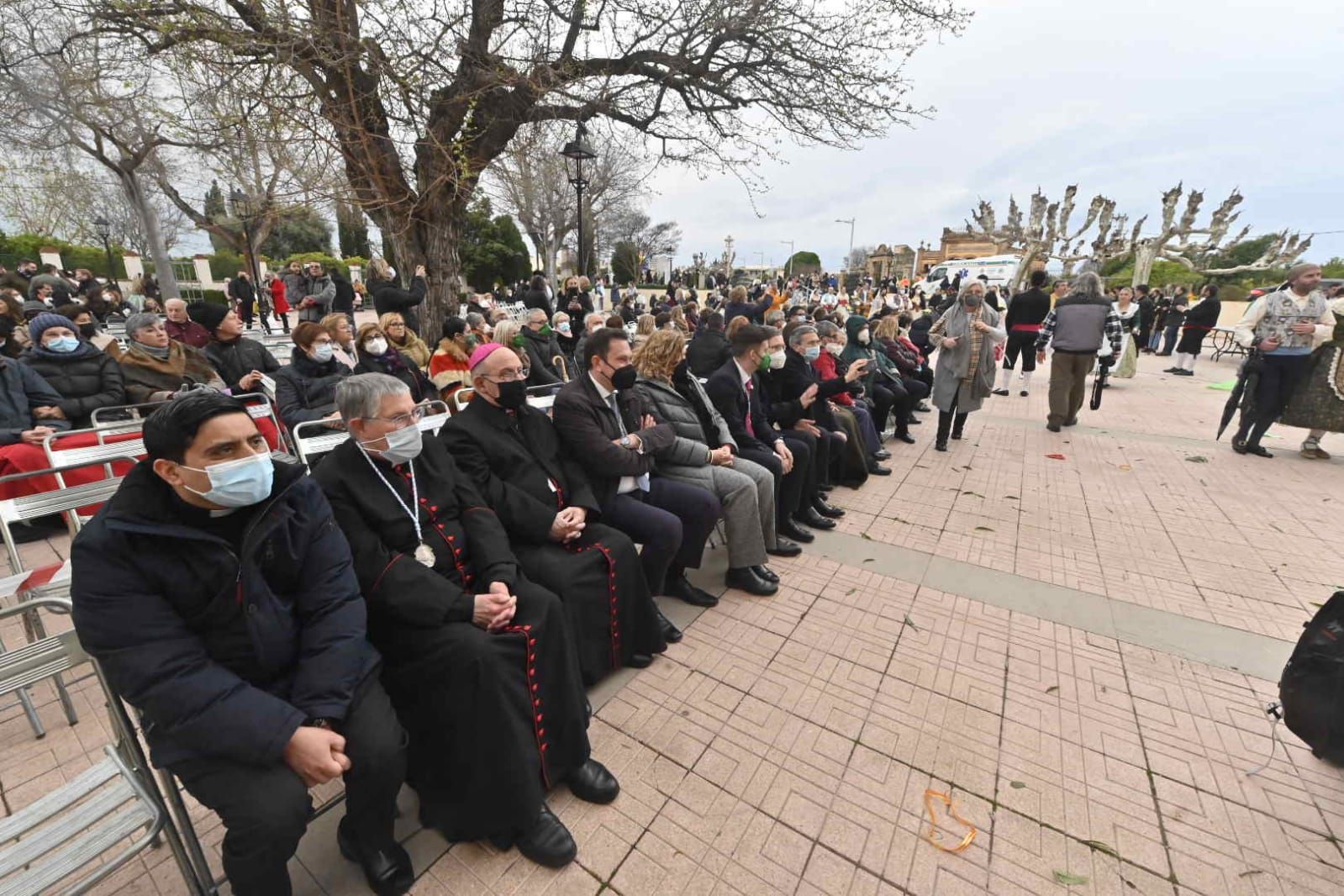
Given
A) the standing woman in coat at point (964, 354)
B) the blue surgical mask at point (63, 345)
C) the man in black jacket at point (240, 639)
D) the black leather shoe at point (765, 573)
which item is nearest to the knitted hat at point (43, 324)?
the blue surgical mask at point (63, 345)

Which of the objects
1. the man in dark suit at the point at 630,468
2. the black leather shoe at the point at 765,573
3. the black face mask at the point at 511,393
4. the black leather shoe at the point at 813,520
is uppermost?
the black face mask at the point at 511,393

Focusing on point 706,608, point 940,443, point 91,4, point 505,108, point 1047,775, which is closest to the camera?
point 1047,775

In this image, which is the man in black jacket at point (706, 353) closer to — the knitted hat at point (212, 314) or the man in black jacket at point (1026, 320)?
the knitted hat at point (212, 314)

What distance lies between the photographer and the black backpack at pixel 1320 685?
6.79ft

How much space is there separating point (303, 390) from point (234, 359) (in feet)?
4.50

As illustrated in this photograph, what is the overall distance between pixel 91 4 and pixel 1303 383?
1360 centimetres

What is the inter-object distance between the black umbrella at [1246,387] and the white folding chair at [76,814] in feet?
31.5

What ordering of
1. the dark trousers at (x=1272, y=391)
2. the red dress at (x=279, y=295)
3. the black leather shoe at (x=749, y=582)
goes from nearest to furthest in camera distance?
the black leather shoe at (x=749, y=582) → the dark trousers at (x=1272, y=391) → the red dress at (x=279, y=295)

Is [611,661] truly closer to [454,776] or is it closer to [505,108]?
[454,776]

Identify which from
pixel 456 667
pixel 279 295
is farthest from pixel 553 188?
pixel 456 667

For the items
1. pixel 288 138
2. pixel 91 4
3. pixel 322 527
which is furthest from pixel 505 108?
pixel 322 527

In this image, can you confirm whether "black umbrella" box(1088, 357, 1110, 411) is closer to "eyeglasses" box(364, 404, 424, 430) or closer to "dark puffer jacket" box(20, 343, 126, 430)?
"eyeglasses" box(364, 404, 424, 430)

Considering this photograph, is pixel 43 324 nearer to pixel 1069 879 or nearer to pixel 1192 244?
pixel 1069 879

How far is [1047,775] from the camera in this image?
2.33 m
